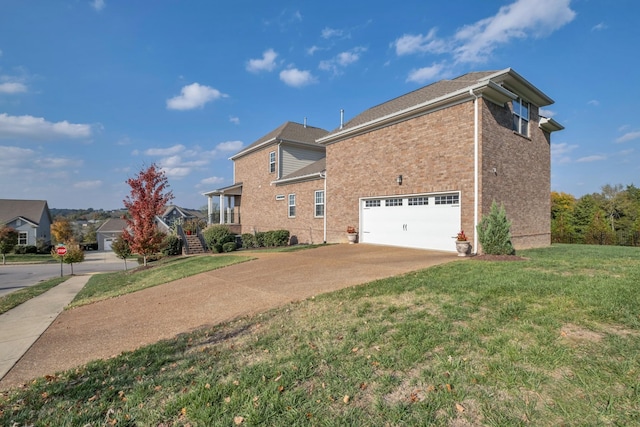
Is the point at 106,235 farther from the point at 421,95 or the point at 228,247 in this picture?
the point at 421,95

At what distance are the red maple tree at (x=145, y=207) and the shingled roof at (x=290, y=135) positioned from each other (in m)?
9.11

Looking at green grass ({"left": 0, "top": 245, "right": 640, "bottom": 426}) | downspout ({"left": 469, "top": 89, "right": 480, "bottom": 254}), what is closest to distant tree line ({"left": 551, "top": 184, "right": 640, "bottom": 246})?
downspout ({"left": 469, "top": 89, "right": 480, "bottom": 254})

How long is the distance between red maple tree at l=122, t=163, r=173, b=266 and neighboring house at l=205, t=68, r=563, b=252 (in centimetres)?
781

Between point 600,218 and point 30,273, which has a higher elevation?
point 600,218

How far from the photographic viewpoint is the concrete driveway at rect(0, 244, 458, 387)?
472 centimetres

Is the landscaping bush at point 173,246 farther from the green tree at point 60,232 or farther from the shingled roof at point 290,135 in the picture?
the green tree at point 60,232

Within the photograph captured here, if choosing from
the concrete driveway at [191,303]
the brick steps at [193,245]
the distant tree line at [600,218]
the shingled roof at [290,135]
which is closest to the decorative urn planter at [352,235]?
the concrete driveway at [191,303]

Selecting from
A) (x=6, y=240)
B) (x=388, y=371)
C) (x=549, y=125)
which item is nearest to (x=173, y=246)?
(x=6, y=240)

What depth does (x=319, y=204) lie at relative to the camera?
705 inches

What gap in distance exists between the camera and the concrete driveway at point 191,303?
4723 millimetres

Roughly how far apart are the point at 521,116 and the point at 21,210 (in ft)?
177

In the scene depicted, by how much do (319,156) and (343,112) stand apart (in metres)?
4.71

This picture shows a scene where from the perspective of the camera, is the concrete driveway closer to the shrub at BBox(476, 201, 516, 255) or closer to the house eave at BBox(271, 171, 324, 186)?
the shrub at BBox(476, 201, 516, 255)

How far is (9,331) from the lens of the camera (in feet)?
20.3
